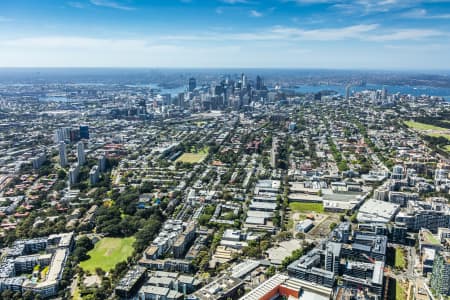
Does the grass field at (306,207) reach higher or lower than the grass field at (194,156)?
lower

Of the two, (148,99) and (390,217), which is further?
(148,99)

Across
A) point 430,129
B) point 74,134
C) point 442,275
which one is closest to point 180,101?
point 74,134

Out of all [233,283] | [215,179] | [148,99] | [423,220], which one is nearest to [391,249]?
[423,220]

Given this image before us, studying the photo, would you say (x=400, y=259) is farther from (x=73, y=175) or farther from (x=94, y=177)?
(x=73, y=175)

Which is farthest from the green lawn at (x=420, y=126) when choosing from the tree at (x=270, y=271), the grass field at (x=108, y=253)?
the grass field at (x=108, y=253)

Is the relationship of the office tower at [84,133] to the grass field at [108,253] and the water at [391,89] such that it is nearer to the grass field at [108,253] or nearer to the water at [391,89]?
the grass field at [108,253]

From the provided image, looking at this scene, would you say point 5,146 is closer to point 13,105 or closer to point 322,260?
point 13,105
